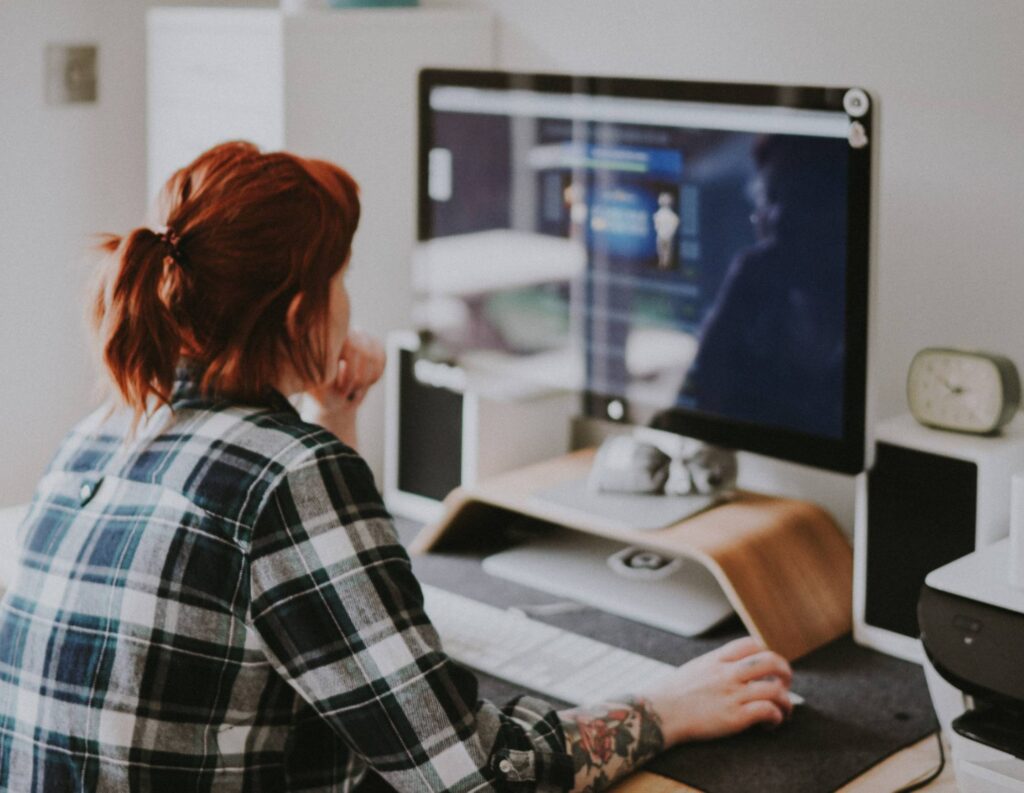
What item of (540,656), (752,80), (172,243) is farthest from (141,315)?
(752,80)

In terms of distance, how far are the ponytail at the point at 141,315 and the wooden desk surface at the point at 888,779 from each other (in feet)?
1.78

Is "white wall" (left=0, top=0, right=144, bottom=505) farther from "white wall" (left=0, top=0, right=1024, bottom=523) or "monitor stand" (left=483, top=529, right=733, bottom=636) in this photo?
"monitor stand" (left=483, top=529, right=733, bottom=636)

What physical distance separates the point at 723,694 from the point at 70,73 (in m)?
1.46

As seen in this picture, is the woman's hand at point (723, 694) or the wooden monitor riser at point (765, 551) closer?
the woman's hand at point (723, 694)

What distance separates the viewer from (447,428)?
204 cm

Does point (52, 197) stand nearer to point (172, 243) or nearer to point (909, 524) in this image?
point (172, 243)

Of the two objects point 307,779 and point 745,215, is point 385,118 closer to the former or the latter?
point 745,215

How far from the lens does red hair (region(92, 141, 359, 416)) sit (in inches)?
46.1

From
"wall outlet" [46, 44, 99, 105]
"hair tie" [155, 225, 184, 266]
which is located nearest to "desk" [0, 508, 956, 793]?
"hair tie" [155, 225, 184, 266]

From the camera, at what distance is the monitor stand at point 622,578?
5.54ft

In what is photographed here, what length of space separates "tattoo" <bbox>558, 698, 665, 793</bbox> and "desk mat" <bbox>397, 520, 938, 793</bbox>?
1.4 inches

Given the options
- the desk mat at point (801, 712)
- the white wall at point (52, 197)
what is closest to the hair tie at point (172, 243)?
the desk mat at point (801, 712)

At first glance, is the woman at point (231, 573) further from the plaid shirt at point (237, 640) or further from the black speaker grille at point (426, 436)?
the black speaker grille at point (426, 436)

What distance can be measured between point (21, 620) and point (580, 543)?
0.87 metres
